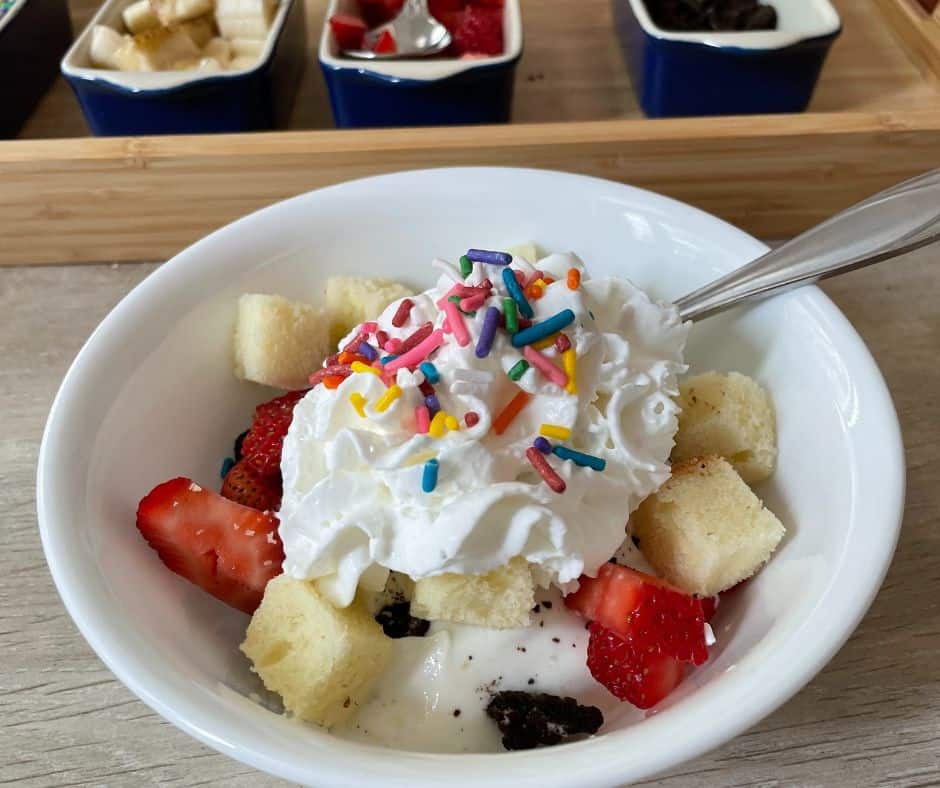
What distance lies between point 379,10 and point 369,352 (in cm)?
101

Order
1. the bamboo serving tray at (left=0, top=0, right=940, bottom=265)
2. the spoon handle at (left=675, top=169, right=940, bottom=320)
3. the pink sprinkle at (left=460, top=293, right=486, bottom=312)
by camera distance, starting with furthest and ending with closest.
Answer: the bamboo serving tray at (left=0, top=0, right=940, bottom=265) < the spoon handle at (left=675, top=169, right=940, bottom=320) < the pink sprinkle at (left=460, top=293, right=486, bottom=312)

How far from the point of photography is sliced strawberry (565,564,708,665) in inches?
31.7

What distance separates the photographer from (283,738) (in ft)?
2.28

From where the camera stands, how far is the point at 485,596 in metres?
0.84

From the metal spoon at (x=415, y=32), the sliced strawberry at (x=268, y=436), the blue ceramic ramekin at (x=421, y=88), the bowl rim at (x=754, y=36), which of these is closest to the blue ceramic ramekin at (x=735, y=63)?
the bowl rim at (x=754, y=36)

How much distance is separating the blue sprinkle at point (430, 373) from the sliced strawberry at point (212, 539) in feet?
0.75

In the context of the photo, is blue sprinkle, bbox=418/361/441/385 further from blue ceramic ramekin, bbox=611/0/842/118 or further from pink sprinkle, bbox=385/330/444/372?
blue ceramic ramekin, bbox=611/0/842/118

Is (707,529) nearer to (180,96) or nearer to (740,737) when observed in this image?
(740,737)

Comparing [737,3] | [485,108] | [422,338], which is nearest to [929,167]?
[737,3]

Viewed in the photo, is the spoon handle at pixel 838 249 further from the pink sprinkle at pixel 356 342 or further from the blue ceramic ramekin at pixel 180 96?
the blue ceramic ramekin at pixel 180 96

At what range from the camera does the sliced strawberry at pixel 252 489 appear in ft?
3.16

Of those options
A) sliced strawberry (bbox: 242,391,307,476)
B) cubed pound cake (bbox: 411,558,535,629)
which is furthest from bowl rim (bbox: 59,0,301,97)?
cubed pound cake (bbox: 411,558,535,629)

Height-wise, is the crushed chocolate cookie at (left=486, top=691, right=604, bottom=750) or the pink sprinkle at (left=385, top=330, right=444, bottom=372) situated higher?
the pink sprinkle at (left=385, top=330, right=444, bottom=372)

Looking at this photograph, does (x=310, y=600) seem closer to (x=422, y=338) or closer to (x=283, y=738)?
(x=283, y=738)
